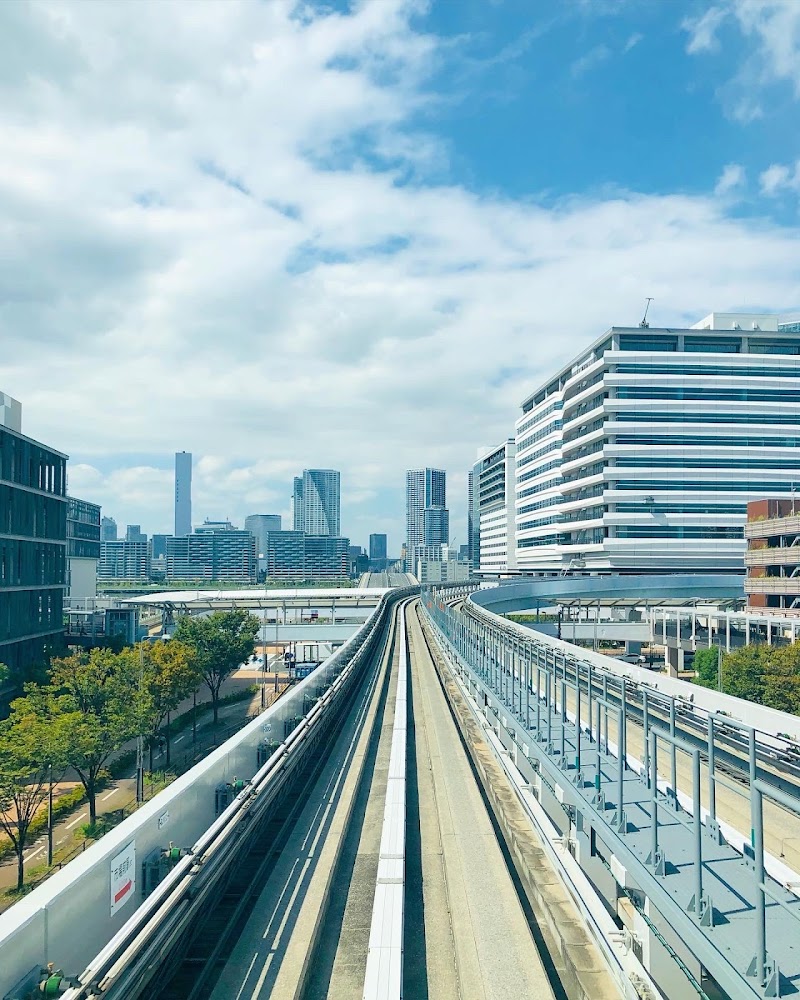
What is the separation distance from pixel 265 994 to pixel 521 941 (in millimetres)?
3962

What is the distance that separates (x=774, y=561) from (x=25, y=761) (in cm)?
4795

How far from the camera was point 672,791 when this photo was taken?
8.89 meters

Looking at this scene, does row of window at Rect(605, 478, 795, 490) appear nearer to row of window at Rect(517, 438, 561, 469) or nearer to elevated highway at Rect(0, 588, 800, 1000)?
row of window at Rect(517, 438, 561, 469)

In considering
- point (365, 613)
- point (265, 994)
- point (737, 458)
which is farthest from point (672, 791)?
point (737, 458)

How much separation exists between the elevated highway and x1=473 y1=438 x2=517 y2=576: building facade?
106 metres

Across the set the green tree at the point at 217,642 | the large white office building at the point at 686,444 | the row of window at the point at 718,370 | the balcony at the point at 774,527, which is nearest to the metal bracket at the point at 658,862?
the green tree at the point at 217,642

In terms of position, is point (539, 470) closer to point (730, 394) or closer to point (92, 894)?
point (730, 394)

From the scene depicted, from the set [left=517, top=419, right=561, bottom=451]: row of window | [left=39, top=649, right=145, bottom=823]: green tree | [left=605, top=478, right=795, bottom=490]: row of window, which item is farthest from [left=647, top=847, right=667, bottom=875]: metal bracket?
[left=517, top=419, right=561, bottom=451]: row of window

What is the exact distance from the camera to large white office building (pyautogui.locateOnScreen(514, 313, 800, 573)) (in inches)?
3187

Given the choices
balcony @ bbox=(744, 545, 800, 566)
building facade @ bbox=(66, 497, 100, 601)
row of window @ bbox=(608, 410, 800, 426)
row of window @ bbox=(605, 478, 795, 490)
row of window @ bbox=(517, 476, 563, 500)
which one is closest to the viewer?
balcony @ bbox=(744, 545, 800, 566)

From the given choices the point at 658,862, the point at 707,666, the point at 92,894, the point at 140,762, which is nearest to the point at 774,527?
the point at 707,666

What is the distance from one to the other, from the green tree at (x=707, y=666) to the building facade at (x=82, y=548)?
187 feet

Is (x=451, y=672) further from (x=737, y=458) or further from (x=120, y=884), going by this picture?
(x=737, y=458)

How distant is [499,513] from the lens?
469 ft
